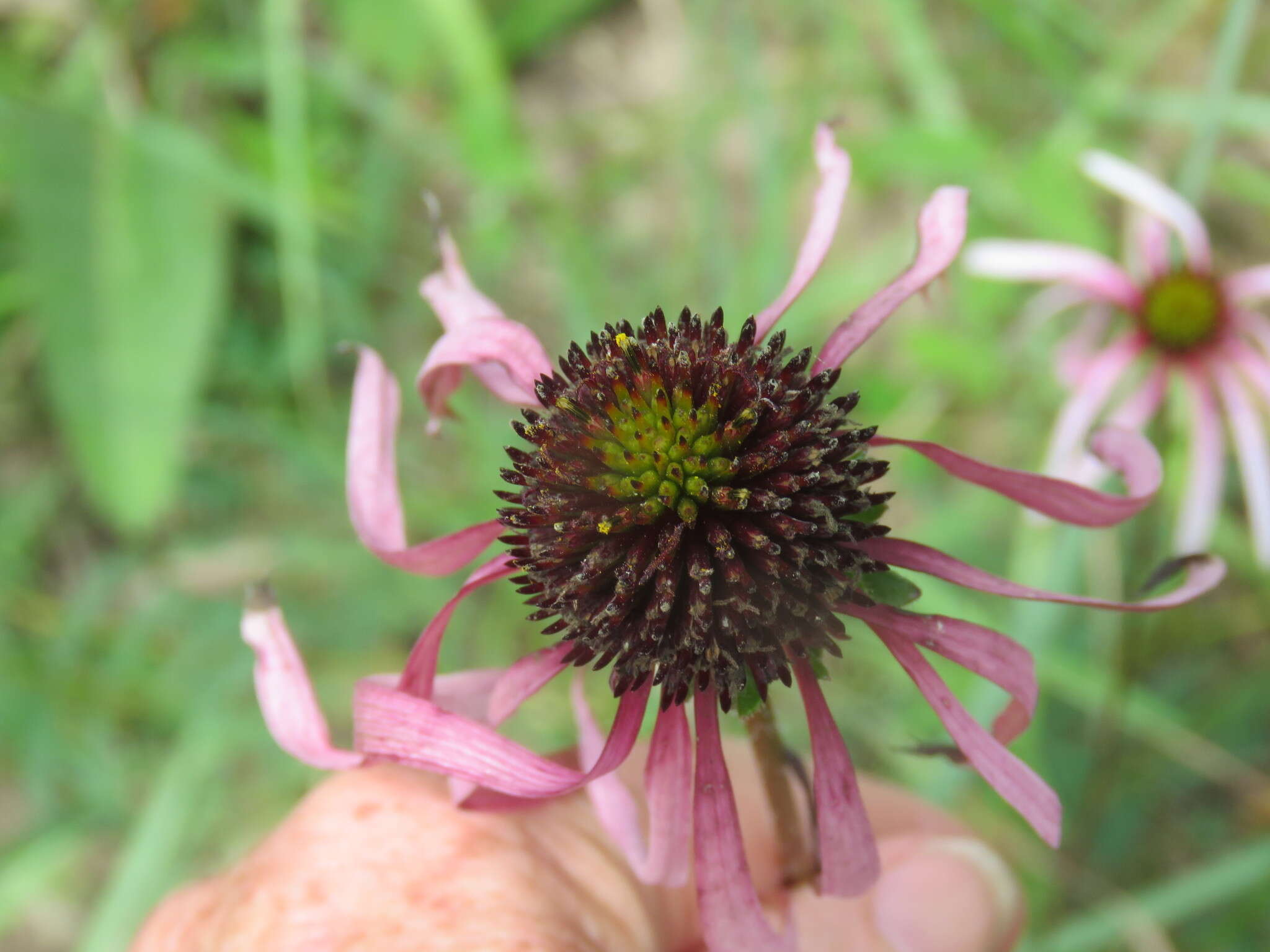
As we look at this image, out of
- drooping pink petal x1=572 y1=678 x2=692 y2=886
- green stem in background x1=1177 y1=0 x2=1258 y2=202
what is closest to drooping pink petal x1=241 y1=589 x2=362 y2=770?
drooping pink petal x1=572 y1=678 x2=692 y2=886

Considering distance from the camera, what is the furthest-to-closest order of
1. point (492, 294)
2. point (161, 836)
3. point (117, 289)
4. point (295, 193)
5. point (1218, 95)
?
point (492, 294) < point (117, 289) < point (295, 193) < point (161, 836) < point (1218, 95)

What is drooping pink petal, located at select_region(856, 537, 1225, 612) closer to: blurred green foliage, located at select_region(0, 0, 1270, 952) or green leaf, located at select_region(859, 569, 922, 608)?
green leaf, located at select_region(859, 569, 922, 608)

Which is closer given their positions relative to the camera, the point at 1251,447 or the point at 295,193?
the point at 1251,447

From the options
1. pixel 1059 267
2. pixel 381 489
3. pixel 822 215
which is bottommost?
pixel 381 489

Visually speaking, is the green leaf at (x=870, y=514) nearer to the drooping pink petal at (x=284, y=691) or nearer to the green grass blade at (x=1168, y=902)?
the drooping pink petal at (x=284, y=691)

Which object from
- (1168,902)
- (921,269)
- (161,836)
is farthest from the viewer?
(161,836)

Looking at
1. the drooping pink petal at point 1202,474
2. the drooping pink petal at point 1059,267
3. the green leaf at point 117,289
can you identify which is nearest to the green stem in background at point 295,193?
the green leaf at point 117,289

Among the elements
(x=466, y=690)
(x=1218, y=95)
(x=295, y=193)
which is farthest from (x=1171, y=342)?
(x=295, y=193)

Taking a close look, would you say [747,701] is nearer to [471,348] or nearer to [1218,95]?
[471,348]

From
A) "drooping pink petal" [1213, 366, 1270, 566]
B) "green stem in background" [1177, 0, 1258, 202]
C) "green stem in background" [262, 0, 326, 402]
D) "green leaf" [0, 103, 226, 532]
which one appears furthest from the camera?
"green leaf" [0, 103, 226, 532]
